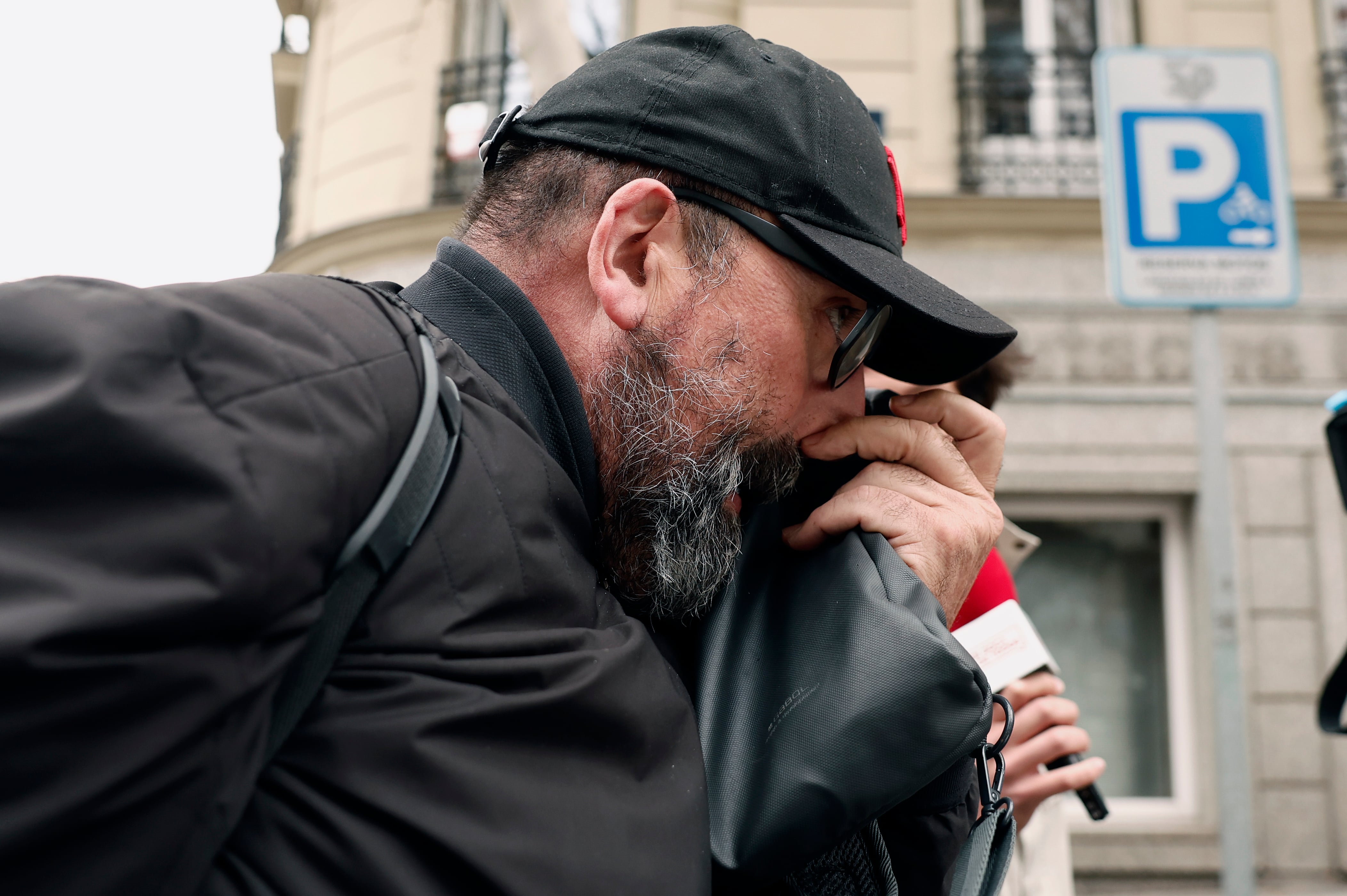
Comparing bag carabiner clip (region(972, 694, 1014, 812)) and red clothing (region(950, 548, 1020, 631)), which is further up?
bag carabiner clip (region(972, 694, 1014, 812))

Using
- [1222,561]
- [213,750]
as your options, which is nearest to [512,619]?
[213,750]

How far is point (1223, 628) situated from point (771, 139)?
6.93 ft

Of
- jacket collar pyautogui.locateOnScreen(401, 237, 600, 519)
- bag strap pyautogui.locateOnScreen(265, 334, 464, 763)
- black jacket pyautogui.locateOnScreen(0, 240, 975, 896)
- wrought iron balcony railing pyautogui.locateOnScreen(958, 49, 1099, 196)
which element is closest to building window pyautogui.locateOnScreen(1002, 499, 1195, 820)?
wrought iron balcony railing pyautogui.locateOnScreen(958, 49, 1099, 196)

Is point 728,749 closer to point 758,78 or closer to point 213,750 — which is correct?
point 213,750

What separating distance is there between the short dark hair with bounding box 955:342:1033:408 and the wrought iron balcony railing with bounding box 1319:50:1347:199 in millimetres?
4546

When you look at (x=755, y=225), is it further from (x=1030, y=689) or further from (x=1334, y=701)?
(x=1334, y=701)

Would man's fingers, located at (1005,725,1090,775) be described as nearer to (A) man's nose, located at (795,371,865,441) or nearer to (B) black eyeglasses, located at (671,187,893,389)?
(A) man's nose, located at (795,371,865,441)

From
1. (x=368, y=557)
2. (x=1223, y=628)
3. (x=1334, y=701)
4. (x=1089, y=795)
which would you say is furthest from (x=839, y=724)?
(x=1334, y=701)

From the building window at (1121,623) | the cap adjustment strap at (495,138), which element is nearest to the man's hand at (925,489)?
the cap adjustment strap at (495,138)

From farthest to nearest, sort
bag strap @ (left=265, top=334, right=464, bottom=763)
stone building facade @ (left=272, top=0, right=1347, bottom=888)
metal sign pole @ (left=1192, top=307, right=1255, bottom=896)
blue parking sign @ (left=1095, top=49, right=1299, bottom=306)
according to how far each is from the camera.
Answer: stone building facade @ (left=272, top=0, right=1347, bottom=888) < blue parking sign @ (left=1095, top=49, right=1299, bottom=306) < metal sign pole @ (left=1192, top=307, right=1255, bottom=896) < bag strap @ (left=265, top=334, right=464, bottom=763)

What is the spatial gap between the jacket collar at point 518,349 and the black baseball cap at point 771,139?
0.80ft

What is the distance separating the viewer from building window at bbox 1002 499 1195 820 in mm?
6039

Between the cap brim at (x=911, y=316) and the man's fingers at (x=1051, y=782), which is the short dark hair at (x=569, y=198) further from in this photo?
the man's fingers at (x=1051, y=782)

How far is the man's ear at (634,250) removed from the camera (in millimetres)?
1226
